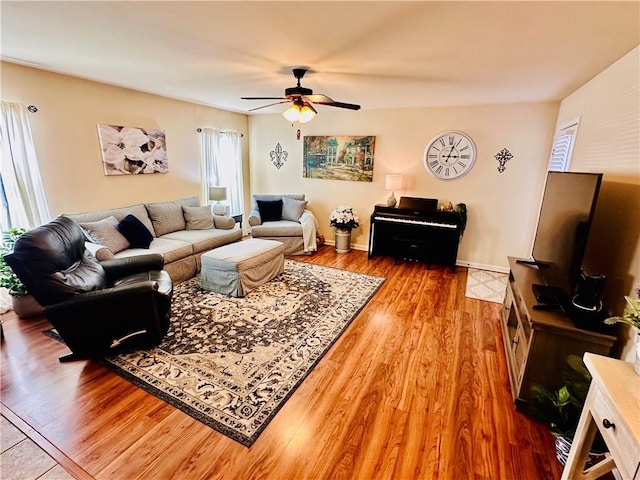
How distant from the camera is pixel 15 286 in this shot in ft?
9.13

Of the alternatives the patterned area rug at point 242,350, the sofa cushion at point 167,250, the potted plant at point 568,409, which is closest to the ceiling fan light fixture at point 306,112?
the patterned area rug at point 242,350

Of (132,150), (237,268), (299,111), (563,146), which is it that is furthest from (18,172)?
(563,146)

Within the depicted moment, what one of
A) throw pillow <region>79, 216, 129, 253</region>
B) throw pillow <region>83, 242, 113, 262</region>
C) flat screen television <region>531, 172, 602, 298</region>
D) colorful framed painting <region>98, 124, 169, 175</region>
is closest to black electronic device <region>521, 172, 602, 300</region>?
flat screen television <region>531, 172, 602, 298</region>

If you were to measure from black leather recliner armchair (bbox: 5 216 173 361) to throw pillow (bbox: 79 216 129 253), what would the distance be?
0.73 metres

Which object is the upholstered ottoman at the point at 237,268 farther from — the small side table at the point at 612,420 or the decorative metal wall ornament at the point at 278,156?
the small side table at the point at 612,420

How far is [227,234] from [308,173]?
1.95 m

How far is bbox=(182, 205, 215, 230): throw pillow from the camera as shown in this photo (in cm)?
441

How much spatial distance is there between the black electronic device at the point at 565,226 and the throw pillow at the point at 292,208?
11.2 ft

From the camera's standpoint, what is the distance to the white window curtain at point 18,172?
2.87 meters

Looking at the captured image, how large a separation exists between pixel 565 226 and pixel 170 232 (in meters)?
4.35

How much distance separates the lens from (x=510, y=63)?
2.41 meters

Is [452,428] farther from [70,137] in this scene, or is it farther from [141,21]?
[70,137]

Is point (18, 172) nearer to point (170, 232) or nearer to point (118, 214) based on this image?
point (118, 214)

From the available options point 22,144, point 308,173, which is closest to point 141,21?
point 22,144
